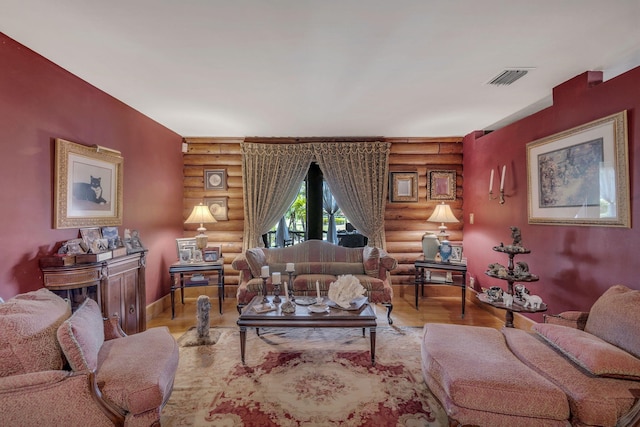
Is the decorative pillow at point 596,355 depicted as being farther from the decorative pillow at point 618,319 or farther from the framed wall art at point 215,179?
the framed wall art at point 215,179

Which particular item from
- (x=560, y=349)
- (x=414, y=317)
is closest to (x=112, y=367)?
(x=560, y=349)

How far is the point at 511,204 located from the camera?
3883 millimetres

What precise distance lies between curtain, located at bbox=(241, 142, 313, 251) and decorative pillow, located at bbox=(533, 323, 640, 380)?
4.02m

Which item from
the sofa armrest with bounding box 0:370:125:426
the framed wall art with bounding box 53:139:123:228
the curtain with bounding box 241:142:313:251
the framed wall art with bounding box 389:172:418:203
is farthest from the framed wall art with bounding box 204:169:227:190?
the sofa armrest with bounding box 0:370:125:426

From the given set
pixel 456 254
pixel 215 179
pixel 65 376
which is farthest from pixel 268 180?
pixel 65 376

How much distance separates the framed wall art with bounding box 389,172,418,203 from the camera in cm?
528

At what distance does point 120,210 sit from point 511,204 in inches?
192

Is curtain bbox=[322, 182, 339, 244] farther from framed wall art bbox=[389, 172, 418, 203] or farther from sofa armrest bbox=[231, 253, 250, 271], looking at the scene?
sofa armrest bbox=[231, 253, 250, 271]

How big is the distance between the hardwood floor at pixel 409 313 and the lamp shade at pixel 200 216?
1254 millimetres

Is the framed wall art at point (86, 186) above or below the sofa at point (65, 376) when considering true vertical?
above

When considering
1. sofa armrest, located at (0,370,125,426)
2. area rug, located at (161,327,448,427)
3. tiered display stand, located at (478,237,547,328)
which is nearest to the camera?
sofa armrest, located at (0,370,125,426)

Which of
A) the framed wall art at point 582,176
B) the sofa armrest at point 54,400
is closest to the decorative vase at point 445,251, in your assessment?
the framed wall art at point 582,176

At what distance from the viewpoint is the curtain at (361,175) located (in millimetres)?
5156

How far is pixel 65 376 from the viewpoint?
5.09 feet
